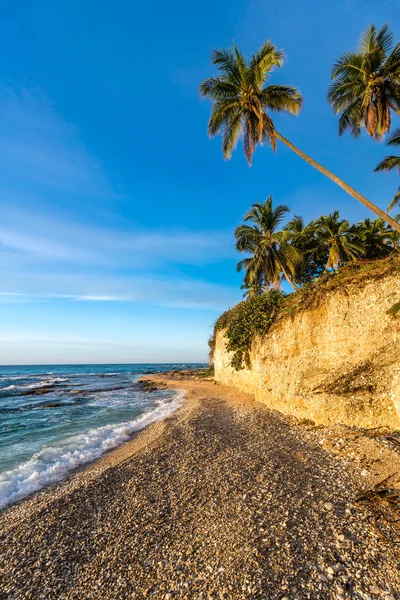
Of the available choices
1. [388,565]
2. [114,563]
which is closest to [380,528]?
[388,565]

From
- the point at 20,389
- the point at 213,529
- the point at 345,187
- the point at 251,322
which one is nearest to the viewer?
the point at 213,529

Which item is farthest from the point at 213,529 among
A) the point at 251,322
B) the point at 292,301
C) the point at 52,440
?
the point at 251,322

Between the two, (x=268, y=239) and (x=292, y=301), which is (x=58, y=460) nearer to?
(x=292, y=301)

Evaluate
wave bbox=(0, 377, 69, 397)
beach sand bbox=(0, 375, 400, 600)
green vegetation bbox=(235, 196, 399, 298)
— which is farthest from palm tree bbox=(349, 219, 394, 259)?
wave bbox=(0, 377, 69, 397)

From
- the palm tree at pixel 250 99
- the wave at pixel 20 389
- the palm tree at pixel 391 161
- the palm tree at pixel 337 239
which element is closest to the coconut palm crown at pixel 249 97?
the palm tree at pixel 250 99

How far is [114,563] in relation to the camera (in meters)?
4.63

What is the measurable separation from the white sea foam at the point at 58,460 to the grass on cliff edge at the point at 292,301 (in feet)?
27.3

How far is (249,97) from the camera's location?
14.8 metres

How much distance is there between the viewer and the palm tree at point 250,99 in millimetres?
14281

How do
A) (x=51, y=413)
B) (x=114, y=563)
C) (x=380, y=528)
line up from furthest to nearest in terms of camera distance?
(x=51, y=413) → (x=380, y=528) → (x=114, y=563)

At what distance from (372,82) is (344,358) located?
14049mm

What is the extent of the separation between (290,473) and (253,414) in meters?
6.66

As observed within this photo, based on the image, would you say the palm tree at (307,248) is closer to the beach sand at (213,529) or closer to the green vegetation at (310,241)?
the green vegetation at (310,241)

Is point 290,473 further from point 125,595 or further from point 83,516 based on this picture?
point 83,516
